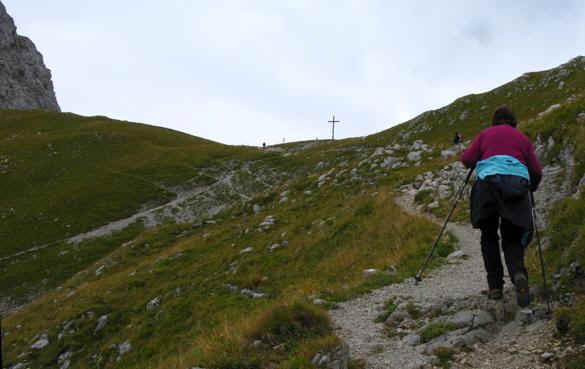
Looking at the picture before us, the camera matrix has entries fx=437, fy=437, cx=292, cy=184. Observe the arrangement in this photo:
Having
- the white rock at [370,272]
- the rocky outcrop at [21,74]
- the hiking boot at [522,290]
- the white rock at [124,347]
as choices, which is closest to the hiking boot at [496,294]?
the hiking boot at [522,290]

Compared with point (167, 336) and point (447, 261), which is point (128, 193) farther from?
point (447, 261)

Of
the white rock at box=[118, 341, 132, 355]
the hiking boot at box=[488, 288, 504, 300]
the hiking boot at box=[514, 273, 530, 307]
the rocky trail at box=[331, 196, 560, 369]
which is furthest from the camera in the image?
the white rock at box=[118, 341, 132, 355]

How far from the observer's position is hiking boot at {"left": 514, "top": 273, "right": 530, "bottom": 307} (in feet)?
24.3

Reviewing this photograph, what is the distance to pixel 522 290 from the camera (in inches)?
292

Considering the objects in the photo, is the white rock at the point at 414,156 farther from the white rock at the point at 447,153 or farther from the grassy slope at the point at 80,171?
the grassy slope at the point at 80,171

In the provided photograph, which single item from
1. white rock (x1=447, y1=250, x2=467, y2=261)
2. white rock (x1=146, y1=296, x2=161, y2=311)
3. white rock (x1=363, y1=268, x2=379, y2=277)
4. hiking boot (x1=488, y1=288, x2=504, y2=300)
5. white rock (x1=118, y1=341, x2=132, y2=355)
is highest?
hiking boot (x1=488, y1=288, x2=504, y2=300)

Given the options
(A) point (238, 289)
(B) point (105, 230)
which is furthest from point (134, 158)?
(A) point (238, 289)

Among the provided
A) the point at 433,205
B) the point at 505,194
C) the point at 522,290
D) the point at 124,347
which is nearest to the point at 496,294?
the point at 522,290

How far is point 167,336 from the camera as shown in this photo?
52.5 ft

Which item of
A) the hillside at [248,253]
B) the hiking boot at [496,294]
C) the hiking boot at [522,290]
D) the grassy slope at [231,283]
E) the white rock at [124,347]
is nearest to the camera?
the hiking boot at [522,290]

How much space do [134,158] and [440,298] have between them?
65531 mm

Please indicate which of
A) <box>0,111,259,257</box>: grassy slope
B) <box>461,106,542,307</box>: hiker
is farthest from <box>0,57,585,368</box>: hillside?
<box>461,106,542,307</box>: hiker

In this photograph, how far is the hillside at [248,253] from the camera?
28.7 ft

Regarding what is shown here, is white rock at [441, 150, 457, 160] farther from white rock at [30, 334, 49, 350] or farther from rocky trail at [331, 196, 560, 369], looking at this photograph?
white rock at [30, 334, 49, 350]
